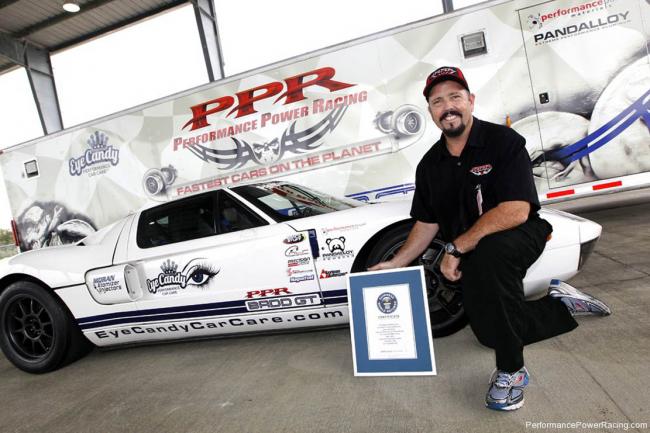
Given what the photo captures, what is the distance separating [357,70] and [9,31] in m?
9.48

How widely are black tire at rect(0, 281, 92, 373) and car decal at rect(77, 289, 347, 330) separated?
0.14m

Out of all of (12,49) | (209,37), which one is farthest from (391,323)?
(12,49)

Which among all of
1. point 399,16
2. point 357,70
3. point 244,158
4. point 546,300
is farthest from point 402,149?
point 399,16

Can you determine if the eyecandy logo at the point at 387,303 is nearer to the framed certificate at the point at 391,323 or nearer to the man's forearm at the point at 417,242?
the framed certificate at the point at 391,323

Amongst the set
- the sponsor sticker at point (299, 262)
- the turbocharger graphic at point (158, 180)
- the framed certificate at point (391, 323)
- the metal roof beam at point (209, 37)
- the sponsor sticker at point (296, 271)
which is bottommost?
the framed certificate at point (391, 323)

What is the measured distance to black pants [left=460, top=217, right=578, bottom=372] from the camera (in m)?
1.67

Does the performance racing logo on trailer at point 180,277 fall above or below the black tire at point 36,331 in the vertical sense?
above

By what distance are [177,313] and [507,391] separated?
2.07 metres

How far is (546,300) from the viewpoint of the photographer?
2047 mm

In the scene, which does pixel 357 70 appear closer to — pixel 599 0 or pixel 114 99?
pixel 599 0

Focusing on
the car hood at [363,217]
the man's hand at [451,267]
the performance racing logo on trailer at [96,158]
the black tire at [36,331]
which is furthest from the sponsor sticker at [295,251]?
the performance racing logo on trailer at [96,158]

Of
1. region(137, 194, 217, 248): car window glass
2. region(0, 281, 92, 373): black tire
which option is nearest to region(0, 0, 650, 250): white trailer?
region(137, 194, 217, 248): car window glass

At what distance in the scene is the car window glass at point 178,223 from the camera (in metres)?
2.93

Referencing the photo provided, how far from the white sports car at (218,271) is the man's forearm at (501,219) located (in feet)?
2.12
